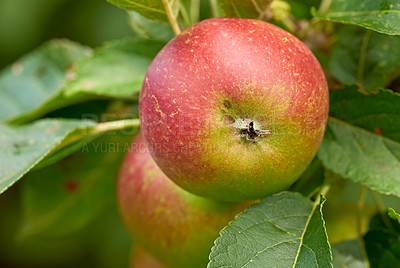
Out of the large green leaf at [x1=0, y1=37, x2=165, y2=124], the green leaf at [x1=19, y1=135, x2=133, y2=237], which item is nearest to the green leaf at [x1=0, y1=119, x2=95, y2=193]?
the large green leaf at [x1=0, y1=37, x2=165, y2=124]

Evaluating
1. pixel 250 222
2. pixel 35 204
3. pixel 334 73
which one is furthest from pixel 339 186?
pixel 35 204

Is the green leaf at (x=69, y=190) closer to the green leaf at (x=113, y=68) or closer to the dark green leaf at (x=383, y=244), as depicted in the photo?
the green leaf at (x=113, y=68)

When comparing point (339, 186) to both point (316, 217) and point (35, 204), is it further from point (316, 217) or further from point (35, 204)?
point (35, 204)

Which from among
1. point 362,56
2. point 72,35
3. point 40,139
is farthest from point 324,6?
point 72,35

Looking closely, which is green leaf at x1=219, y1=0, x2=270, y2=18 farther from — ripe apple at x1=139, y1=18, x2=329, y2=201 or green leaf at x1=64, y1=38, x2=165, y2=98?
green leaf at x1=64, y1=38, x2=165, y2=98

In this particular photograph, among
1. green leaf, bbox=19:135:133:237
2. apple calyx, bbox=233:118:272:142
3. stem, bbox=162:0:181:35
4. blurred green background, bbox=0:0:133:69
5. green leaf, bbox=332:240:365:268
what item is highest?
stem, bbox=162:0:181:35

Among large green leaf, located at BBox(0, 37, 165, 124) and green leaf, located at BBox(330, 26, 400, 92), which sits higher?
green leaf, located at BBox(330, 26, 400, 92)
